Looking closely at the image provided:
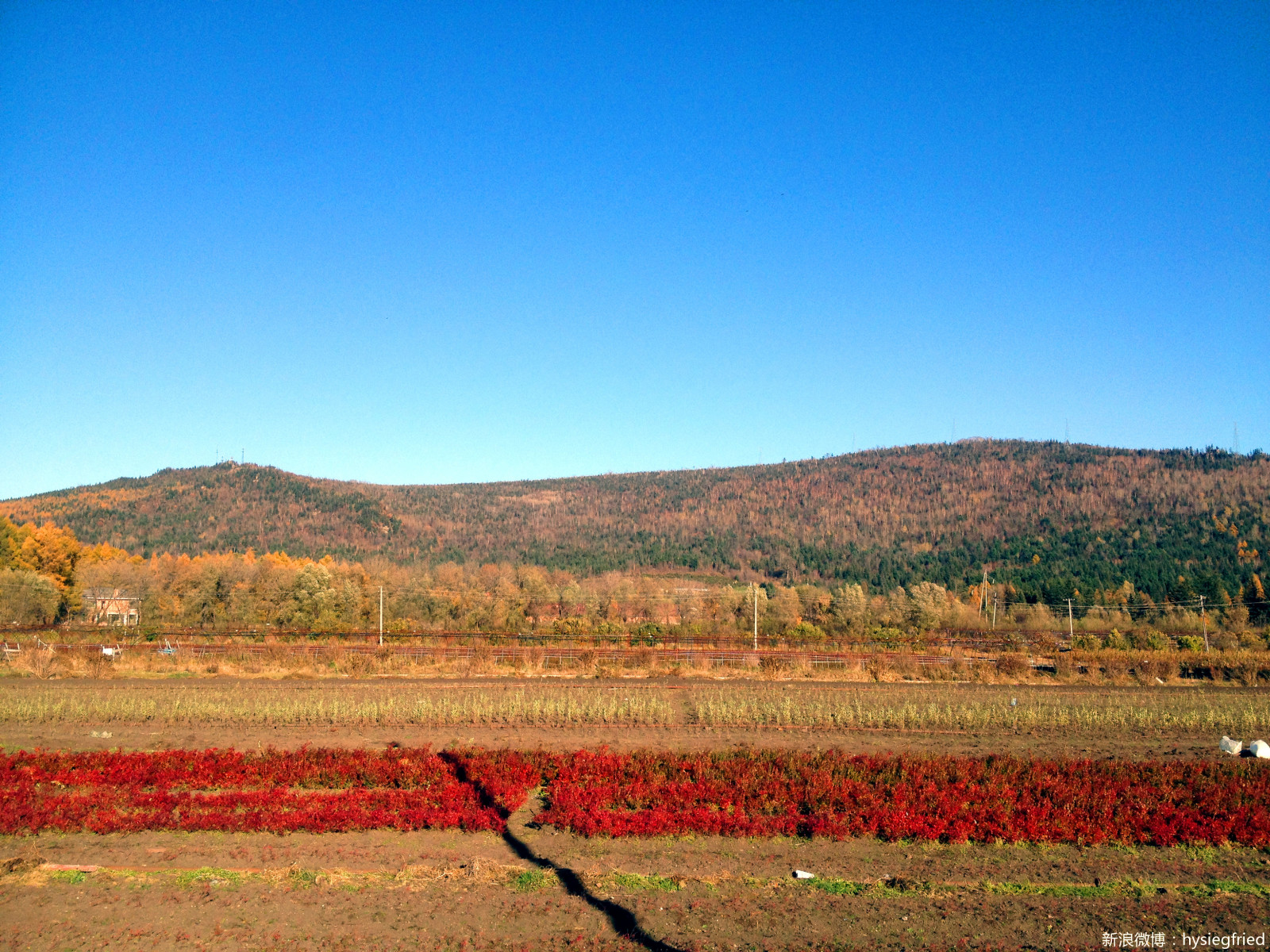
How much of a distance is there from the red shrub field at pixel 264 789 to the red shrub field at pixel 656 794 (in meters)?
0.04

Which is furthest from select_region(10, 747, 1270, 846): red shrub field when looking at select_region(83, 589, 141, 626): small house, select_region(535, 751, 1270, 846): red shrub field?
select_region(83, 589, 141, 626): small house

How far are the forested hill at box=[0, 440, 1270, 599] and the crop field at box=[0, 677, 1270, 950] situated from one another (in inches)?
3037

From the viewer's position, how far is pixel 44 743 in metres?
18.8

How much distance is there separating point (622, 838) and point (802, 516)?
5071 inches

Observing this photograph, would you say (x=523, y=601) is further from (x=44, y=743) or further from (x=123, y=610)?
(x=44, y=743)

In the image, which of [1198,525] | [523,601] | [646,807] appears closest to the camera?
[646,807]

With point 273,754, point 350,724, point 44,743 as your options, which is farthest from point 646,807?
point 44,743

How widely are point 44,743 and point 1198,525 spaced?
11957 centimetres

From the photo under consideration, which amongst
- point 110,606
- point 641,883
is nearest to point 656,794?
point 641,883

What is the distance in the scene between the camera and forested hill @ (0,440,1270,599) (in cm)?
10231

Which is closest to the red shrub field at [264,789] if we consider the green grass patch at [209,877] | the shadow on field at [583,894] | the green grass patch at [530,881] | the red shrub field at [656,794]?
the red shrub field at [656,794]

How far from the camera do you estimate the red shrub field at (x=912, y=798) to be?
39.8ft

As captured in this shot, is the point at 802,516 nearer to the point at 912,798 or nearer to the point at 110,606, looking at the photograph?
the point at 110,606

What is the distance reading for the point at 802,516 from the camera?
13738 centimetres
